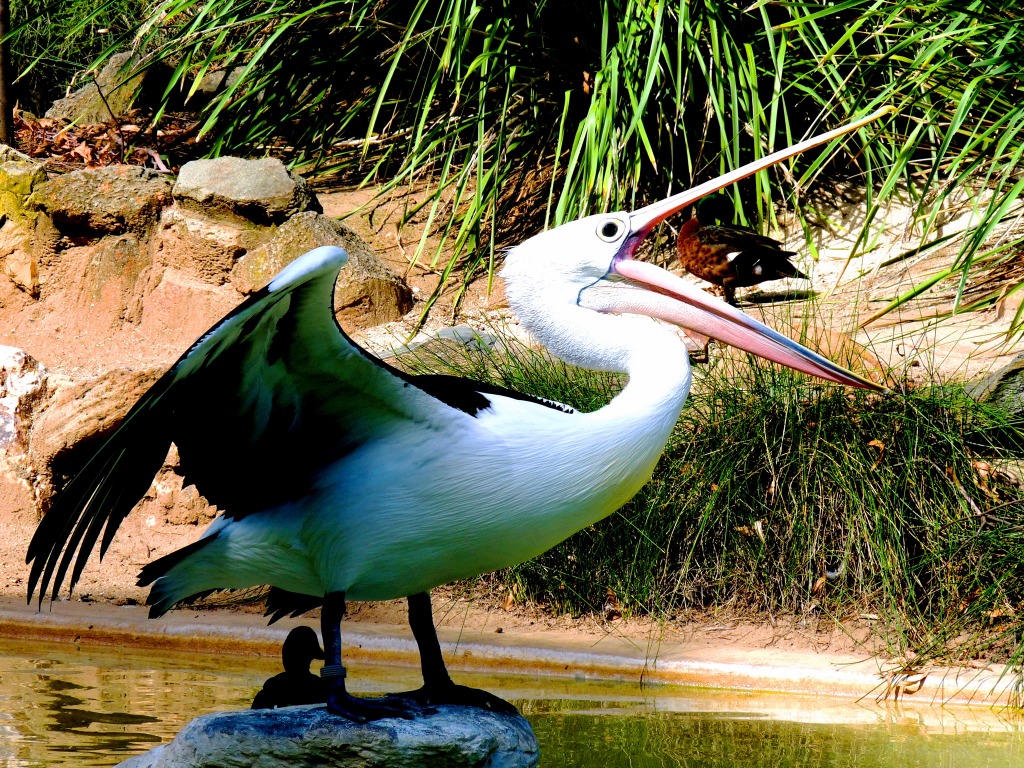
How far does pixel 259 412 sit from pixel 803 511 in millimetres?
2834

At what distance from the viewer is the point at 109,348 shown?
8.09 meters

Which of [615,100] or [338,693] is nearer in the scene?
[338,693]

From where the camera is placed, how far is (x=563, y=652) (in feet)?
15.6

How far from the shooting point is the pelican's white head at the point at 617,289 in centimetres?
338

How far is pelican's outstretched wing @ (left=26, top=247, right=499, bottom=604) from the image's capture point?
Answer: 9.49 ft

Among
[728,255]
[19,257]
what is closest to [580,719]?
[728,255]

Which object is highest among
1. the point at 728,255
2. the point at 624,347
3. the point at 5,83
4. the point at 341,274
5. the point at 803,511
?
the point at 5,83

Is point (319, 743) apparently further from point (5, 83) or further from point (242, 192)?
point (5, 83)

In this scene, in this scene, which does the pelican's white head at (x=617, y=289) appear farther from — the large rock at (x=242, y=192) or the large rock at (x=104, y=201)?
the large rock at (x=104, y=201)

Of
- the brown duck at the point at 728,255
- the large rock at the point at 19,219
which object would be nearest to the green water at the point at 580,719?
the brown duck at the point at 728,255

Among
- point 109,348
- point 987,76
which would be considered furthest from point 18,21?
point 987,76

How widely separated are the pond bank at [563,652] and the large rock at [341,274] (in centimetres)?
297

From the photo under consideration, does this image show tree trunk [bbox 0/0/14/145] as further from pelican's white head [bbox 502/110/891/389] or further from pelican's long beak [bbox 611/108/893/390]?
pelican's long beak [bbox 611/108/893/390]

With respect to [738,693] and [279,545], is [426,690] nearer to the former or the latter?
[279,545]
